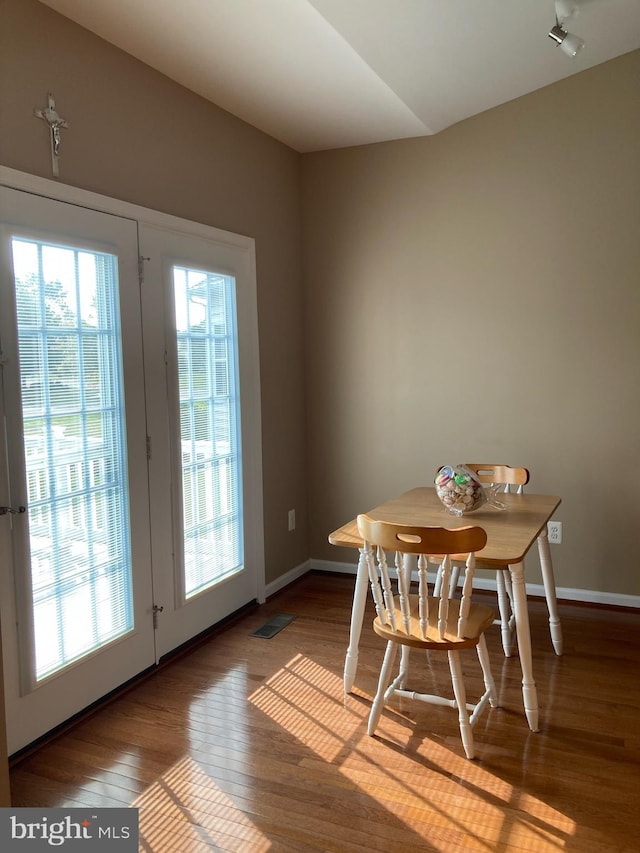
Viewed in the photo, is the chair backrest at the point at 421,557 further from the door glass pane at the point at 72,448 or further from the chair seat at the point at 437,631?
the door glass pane at the point at 72,448

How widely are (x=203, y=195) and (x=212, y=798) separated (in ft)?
8.48

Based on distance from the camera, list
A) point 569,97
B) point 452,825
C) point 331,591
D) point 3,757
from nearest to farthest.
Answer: point 3,757 < point 452,825 < point 569,97 < point 331,591

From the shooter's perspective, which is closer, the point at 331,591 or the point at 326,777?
the point at 326,777

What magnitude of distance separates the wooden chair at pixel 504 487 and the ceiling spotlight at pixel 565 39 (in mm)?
1782

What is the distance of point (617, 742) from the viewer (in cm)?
248

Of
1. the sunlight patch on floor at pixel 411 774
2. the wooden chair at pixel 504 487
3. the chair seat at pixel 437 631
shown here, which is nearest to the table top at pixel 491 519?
the wooden chair at pixel 504 487

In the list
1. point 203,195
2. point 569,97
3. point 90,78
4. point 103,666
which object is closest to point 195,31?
point 90,78

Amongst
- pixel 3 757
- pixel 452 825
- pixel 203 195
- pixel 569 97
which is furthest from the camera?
pixel 569 97

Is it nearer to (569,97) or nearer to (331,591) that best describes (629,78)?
(569,97)

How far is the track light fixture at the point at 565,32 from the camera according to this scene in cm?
276

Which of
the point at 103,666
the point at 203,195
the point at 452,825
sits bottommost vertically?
the point at 452,825

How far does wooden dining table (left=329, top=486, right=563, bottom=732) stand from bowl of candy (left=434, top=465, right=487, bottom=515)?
43 millimetres

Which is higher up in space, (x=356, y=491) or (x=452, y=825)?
(x=356, y=491)

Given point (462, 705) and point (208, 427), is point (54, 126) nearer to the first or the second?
point (208, 427)
